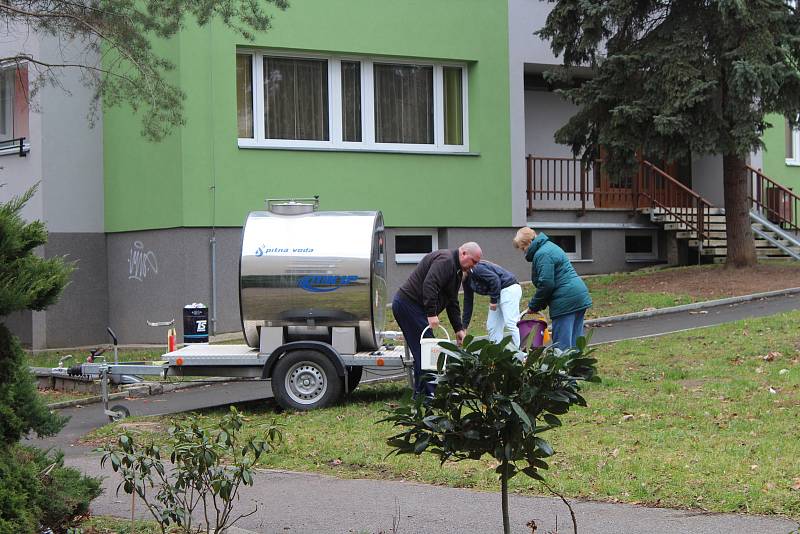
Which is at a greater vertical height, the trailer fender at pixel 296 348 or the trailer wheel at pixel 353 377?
the trailer fender at pixel 296 348

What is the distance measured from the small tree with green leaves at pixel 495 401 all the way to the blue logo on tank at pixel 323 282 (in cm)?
691

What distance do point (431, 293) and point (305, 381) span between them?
1990mm

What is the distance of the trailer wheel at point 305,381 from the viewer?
39.0 ft

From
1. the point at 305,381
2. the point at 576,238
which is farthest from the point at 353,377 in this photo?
the point at 576,238

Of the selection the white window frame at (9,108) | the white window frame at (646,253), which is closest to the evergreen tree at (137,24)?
the white window frame at (9,108)

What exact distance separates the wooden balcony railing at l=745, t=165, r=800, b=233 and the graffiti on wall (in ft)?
44.6

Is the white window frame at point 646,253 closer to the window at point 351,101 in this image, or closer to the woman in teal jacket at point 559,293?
the window at point 351,101

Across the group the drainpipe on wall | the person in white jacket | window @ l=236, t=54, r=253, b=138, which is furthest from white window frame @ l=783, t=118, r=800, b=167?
the person in white jacket

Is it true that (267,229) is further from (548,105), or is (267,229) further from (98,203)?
(548,105)

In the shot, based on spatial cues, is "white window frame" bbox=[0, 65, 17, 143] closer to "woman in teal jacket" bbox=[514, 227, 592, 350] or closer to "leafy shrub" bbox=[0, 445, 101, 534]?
"woman in teal jacket" bbox=[514, 227, 592, 350]

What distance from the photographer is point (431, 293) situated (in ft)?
35.8

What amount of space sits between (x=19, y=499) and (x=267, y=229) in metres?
7.01

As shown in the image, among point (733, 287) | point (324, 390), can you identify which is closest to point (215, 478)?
point (324, 390)

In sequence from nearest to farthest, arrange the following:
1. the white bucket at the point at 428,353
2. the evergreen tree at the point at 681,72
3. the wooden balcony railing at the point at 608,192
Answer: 1. the white bucket at the point at 428,353
2. the evergreen tree at the point at 681,72
3. the wooden balcony railing at the point at 608,192
